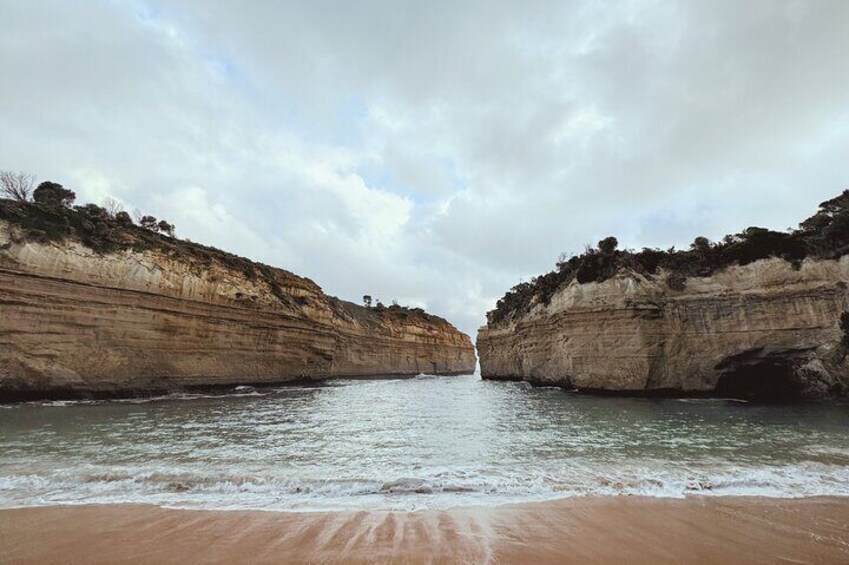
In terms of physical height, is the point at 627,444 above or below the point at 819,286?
below

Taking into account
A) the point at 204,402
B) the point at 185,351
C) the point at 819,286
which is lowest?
the point at 204,402

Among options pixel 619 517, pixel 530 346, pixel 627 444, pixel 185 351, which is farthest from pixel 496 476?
pixel 530 346

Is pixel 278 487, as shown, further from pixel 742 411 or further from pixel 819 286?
pixel 819 286

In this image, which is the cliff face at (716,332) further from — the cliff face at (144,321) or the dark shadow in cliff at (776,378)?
the cliff face at (144,321)

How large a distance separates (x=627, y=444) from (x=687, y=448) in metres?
1.16

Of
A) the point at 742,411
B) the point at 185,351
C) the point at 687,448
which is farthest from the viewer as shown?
the point at 185,351

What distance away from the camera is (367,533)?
14.8 ft

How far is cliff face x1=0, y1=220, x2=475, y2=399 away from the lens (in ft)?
55.5

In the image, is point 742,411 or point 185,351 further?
point 185,351

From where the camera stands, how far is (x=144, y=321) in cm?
2042

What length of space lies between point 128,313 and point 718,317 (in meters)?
29.2

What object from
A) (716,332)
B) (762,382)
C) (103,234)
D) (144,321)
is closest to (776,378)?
(762,382)

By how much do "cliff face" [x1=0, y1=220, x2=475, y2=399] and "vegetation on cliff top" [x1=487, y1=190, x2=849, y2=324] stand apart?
20527mm

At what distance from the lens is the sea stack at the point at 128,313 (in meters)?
17.0
